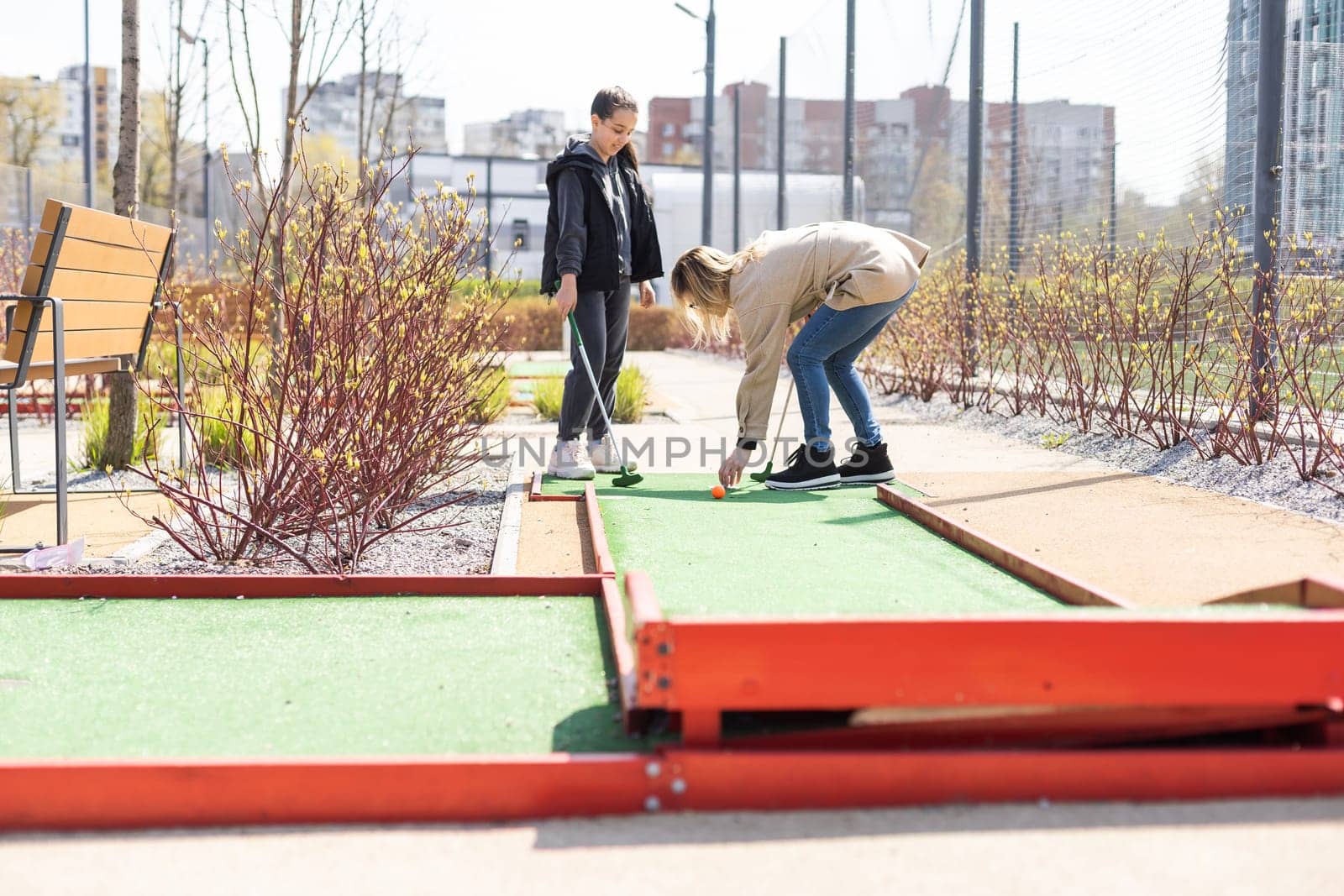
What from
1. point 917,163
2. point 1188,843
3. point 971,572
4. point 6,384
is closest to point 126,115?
point 6,384

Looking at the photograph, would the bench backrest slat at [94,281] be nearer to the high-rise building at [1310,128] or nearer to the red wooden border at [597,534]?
the red wooden border at [597,534]

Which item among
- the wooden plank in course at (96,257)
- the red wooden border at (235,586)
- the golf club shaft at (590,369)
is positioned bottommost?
the red wooden border at (235,586)

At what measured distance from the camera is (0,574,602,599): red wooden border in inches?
149

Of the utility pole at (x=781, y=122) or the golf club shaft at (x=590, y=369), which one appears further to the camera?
the utility pole at (x=781, y=122)

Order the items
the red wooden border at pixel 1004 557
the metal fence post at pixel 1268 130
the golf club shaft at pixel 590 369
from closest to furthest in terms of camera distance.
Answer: the red wooden border at pixel 1004 557, the golf club shaft at pixel 590 369, the metal fence post at pixel 1268 130

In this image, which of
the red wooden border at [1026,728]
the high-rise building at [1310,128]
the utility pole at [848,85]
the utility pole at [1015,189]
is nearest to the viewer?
the red wooden border at [1026,728]

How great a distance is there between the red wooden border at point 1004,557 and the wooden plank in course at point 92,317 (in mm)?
3254

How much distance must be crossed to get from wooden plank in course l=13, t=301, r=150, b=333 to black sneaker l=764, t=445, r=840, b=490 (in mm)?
2911

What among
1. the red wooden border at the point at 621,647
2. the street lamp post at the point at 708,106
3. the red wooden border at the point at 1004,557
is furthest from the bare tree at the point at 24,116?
the red wooden border at the point at 621,647

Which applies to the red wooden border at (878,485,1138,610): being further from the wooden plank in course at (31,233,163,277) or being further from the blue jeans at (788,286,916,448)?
the wooden plank in course at (31,233,163,277)

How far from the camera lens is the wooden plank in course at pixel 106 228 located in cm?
454

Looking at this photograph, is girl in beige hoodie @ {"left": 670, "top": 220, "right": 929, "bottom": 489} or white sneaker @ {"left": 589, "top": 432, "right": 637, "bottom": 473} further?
white sneaker @ {"left": 589, "top": 432, "right": 637, "bottom": 473}

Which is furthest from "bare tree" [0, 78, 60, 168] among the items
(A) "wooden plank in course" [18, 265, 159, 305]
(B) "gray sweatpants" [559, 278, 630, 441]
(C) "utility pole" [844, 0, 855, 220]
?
(B) "gray sweatpants" [559, 278, 630, 441]

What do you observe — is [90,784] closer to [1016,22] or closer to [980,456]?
[980,456]
